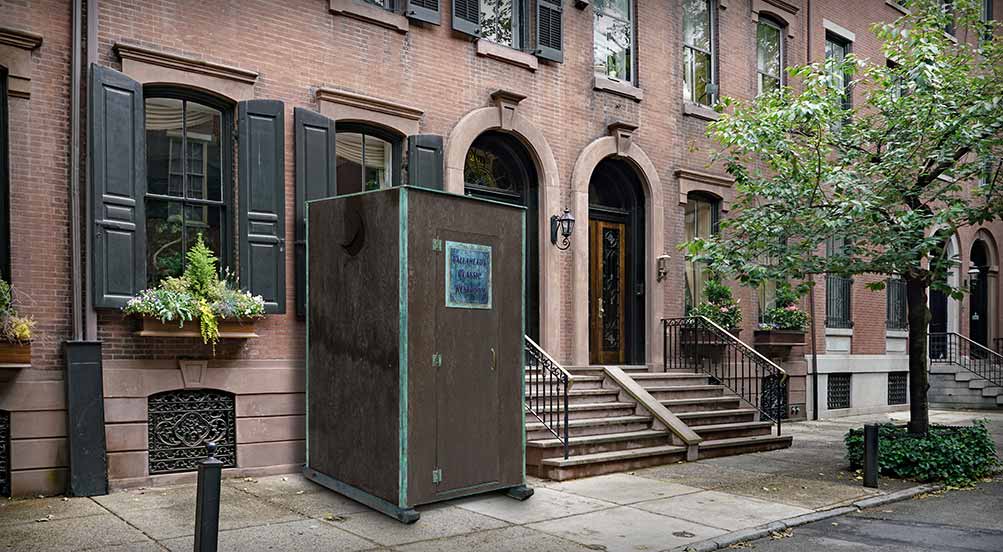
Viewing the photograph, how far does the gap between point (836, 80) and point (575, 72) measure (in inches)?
161

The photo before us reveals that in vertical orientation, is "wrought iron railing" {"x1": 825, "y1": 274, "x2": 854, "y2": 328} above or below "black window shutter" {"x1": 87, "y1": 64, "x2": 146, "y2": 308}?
below

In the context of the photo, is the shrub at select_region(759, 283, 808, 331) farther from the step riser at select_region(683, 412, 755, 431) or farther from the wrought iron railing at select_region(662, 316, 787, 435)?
the step riser at select_region(683, 412, 755, 431)

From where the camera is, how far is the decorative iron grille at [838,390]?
1797 cm

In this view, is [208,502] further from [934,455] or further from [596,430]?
[934,455]

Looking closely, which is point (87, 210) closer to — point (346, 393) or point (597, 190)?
point (346, 393)

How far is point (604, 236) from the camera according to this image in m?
14.4

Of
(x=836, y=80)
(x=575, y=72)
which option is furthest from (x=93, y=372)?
(x=836, y=80)

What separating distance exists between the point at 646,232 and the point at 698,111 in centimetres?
254

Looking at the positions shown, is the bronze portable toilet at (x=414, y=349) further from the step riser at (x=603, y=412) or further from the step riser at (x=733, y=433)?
the step riser at (x=733, y=433)

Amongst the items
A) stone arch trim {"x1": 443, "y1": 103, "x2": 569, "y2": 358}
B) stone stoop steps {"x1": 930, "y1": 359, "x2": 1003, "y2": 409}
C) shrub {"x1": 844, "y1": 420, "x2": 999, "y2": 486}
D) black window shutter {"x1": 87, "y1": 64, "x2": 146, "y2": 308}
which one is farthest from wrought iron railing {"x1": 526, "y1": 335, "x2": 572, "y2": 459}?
stone stoop steps {"x1": 930, "y1": 359, "x2": 1003, "y2": 409}

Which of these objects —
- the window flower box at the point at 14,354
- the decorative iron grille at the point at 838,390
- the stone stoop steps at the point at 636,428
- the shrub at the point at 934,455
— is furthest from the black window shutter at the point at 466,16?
the decorative iron grille at the point at 838,390

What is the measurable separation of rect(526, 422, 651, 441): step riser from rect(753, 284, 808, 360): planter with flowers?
4.90m

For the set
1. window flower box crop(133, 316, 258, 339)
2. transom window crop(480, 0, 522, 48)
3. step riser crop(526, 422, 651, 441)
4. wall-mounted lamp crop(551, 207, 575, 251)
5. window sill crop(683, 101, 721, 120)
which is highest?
transom window crop(480, 0, 522, 48)

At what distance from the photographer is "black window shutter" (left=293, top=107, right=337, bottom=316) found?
395 inches
